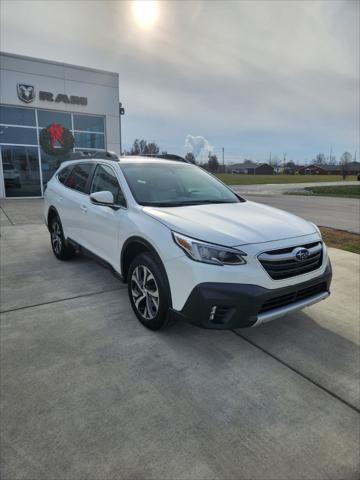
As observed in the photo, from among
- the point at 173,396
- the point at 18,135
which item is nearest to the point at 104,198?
the point at 173,396

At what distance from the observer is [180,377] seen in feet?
8.54

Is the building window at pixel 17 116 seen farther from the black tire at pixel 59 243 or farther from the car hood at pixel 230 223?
the car hood at pixel 230 223

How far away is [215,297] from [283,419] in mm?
933

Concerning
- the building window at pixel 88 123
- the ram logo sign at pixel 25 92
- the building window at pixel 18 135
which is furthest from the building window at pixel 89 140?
the ram logo sign at pixel 25 92

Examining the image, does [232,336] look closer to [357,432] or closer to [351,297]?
[357,432]

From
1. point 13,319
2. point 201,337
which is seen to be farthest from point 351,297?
point 13,319

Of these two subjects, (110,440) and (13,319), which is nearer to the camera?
(110,440)

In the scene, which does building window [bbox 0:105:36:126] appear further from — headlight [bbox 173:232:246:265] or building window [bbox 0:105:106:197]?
headlight [bbox 173:232:246:265]

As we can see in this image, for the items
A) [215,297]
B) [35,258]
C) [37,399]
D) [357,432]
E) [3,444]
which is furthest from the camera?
[35,258]

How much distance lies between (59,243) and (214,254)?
12.2ft

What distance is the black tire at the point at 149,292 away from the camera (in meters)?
2.94

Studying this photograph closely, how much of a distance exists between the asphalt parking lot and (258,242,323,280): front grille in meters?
0.75

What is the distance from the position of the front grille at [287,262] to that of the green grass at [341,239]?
162 inches

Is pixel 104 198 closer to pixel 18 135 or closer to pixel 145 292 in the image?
pixel 145 292
